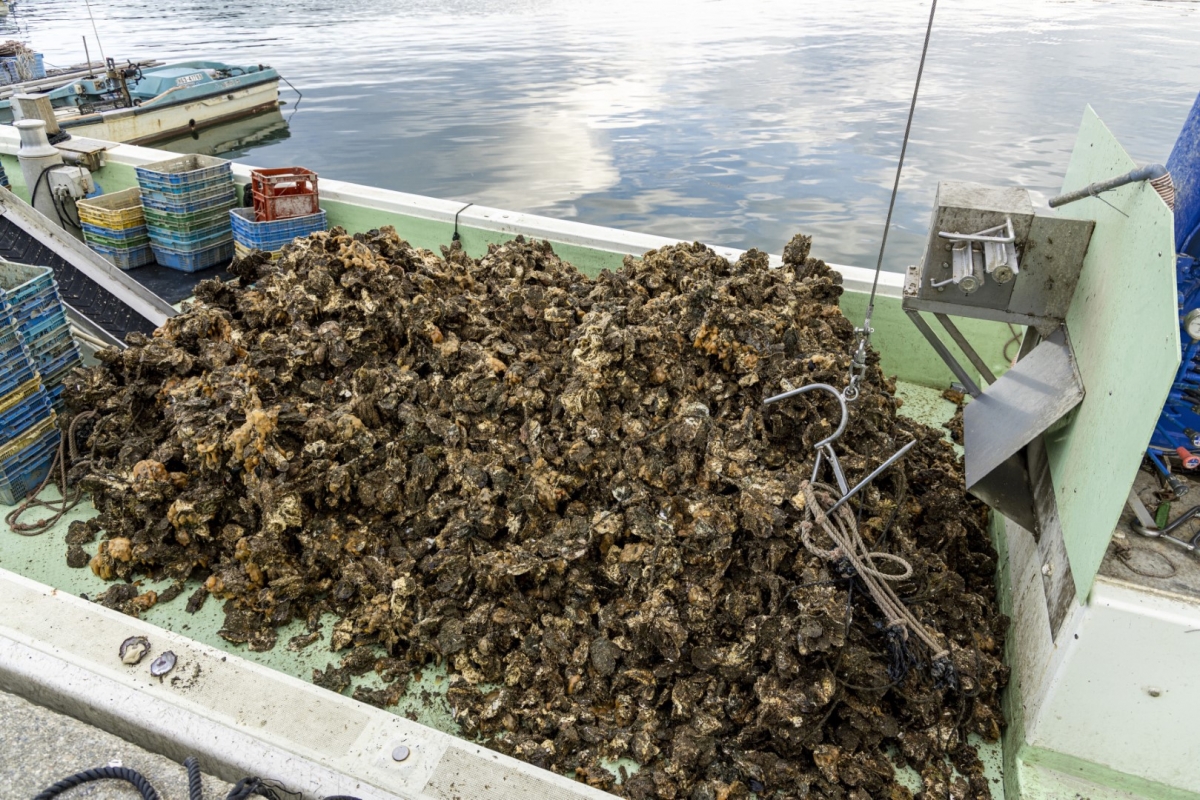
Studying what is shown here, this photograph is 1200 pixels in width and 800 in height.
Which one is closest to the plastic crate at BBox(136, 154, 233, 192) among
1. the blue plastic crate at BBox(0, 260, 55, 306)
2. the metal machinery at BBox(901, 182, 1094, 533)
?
the blue plastic crate at BBox(0, 260, 55, 306)

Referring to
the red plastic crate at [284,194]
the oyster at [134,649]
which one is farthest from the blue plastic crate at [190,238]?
the oyster at [134,649]

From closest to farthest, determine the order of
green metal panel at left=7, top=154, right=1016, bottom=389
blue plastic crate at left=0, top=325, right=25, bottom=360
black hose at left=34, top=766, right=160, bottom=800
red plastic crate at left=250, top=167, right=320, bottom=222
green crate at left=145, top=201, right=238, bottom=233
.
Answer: black hose at left=34, top=766, right=160, bottom=800 → blue plastic crate at left=0, top=325, right=25, bottom=360 → green metal panel at left=7, top=154, right=1016, bottom=389 → red plastic crate at left=250, top=167, right=320, bottom=222 → green crate at left=145, top=201, right=238, bottom=233

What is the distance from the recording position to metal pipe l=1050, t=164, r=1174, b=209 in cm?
163

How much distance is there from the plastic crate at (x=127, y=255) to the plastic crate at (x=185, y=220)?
0.18m

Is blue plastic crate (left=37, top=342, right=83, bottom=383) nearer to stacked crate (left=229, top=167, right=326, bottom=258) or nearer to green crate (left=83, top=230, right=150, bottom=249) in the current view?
stacked crate (left=229, top=167, right=326, bottom=258)

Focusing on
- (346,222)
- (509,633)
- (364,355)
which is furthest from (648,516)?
(346,222)

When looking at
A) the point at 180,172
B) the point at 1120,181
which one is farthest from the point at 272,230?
the point at 1120,181

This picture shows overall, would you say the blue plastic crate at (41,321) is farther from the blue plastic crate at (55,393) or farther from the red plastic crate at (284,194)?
the red plastic crate at (284,194)

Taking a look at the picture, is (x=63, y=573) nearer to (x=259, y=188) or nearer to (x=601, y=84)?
(x=259, y=188)

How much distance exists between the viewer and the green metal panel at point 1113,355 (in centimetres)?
138

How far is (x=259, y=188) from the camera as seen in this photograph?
442 cm

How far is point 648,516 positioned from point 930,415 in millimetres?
1883

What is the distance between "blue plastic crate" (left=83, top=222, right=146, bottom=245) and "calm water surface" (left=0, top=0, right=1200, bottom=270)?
4899 mm

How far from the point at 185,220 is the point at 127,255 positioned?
53 centimetres
